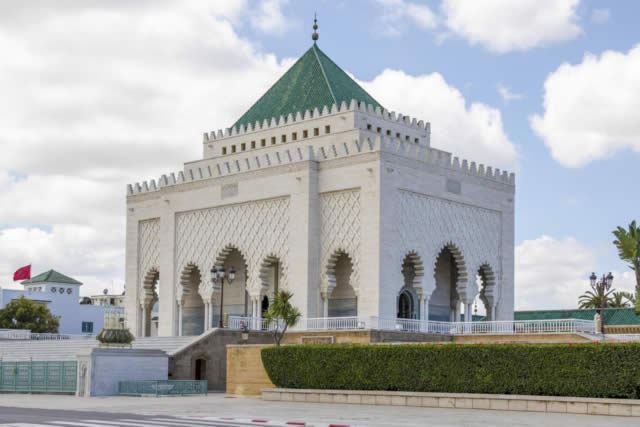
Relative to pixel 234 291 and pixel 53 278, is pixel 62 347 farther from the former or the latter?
pixel 53 278

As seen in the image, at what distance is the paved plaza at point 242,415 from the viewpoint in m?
15.5

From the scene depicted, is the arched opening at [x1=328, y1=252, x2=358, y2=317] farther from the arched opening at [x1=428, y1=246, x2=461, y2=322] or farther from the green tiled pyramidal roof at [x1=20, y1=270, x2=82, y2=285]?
the green tiled pyramidal roof at [x1=20, y1=270, x2=82, y2=285]

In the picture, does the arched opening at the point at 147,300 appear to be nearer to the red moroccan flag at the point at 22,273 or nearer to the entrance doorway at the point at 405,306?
the entrance doorway at the point at 405,306

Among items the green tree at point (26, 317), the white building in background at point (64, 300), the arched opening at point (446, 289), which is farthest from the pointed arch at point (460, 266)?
the white building in background at point (64, 300)

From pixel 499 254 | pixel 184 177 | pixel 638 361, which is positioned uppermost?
pixel 184 177

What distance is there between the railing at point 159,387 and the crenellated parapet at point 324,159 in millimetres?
11077

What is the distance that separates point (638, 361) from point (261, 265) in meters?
19.5

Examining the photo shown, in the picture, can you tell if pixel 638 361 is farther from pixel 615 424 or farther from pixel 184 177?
pixel 184 177

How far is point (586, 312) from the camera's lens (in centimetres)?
4228

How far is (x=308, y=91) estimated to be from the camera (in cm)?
3841

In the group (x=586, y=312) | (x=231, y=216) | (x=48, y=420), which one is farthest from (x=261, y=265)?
(x=48, y=420)

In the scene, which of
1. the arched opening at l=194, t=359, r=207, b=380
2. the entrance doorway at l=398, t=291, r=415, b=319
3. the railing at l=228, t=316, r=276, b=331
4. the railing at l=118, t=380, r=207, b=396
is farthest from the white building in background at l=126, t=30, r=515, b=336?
the railing at l=118, t=380, r=207, b=396

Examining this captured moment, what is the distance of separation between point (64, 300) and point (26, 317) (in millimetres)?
11641

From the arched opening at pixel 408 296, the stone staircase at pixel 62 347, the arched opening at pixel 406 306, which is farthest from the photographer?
the arched opening at pixel 406 306
